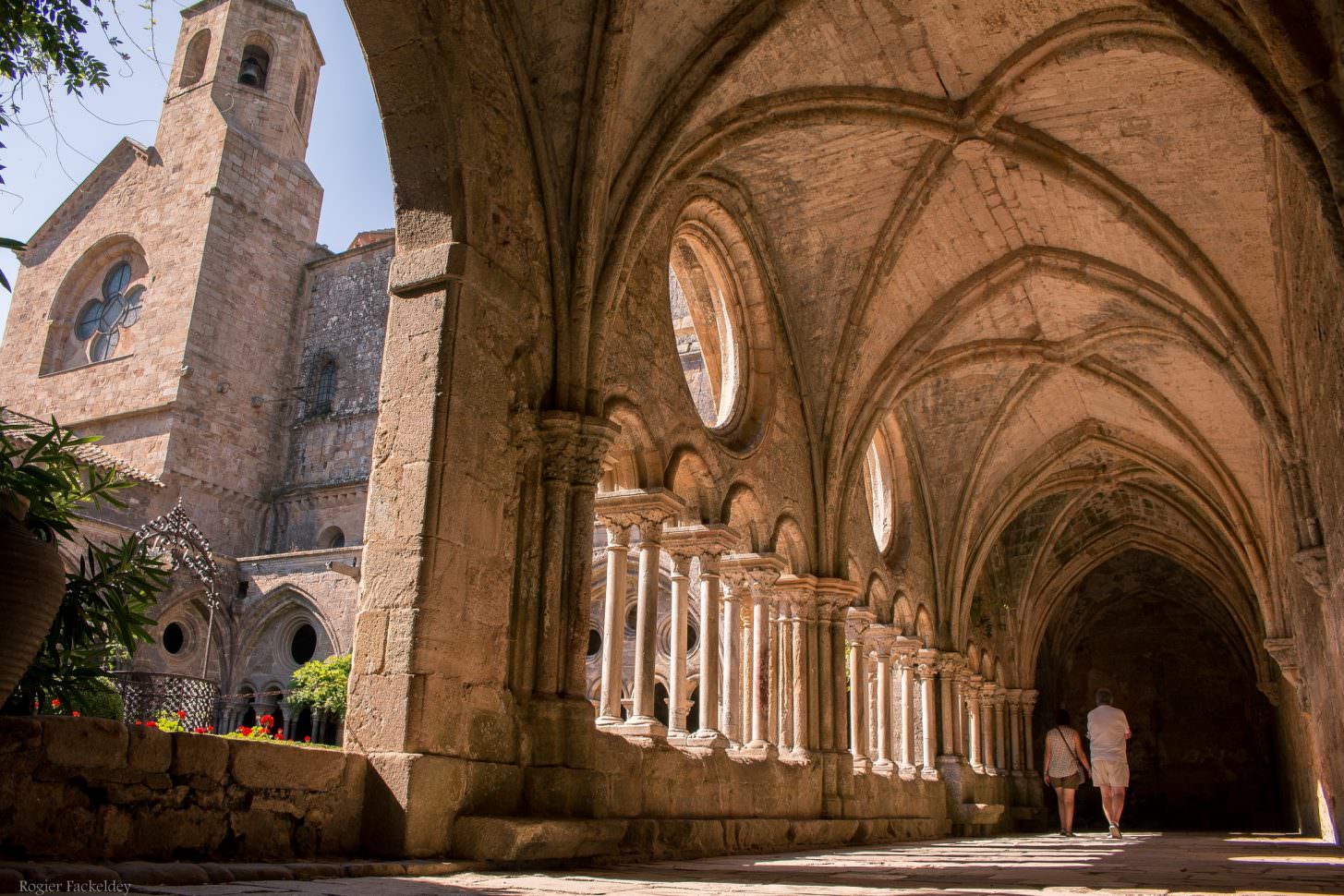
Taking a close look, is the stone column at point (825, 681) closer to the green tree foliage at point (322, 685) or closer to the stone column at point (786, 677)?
the stone column at point (786, 677)

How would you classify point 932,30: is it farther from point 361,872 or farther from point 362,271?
point 362,271

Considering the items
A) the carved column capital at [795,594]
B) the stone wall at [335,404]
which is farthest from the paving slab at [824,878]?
the stone wall at [335,404]

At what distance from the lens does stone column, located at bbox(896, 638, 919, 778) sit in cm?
1320

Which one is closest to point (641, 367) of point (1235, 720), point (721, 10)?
point (721, 10)

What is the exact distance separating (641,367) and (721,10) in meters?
2.42

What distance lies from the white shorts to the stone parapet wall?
23.3 ft

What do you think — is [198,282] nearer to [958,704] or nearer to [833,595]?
[958,704]

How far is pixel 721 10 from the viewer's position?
7.34 meters

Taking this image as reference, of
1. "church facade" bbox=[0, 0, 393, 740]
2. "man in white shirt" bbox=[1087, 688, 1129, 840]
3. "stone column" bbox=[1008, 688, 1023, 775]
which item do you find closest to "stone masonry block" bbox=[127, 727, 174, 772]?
"man in white shirt" bbox=[1087, 688, 1129, 840]

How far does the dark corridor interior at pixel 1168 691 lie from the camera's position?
23.9 m

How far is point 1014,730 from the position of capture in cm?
1955

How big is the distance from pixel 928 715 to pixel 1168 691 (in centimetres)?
1356

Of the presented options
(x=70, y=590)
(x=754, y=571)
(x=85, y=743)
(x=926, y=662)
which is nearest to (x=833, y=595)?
(x=754, y=571)

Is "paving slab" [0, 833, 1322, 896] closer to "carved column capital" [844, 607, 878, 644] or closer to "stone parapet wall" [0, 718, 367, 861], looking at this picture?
"stone parapet wall" [0, 718, 367, 861]
